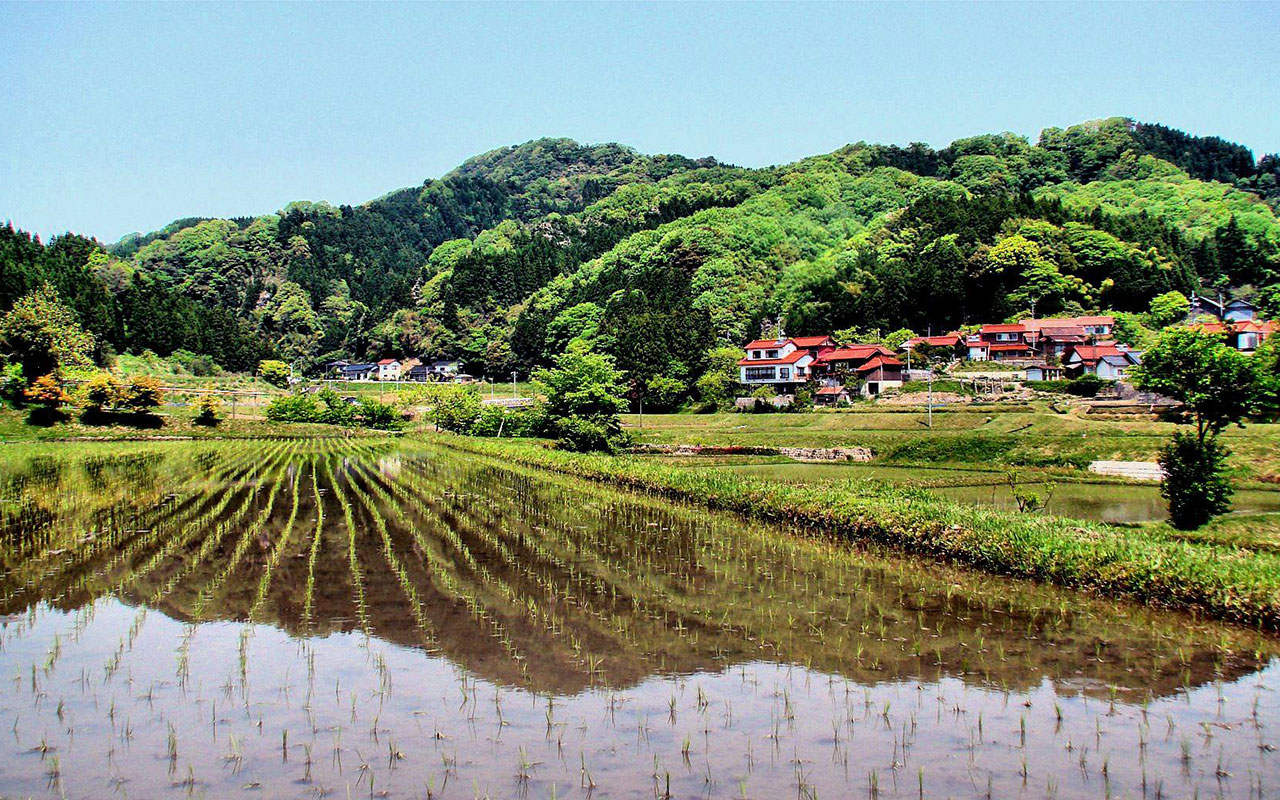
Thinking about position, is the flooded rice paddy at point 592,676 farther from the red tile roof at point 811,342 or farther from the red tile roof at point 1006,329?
the red tile roof at point 1006,329

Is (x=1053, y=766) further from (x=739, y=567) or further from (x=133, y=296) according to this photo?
(x=133, y=296)

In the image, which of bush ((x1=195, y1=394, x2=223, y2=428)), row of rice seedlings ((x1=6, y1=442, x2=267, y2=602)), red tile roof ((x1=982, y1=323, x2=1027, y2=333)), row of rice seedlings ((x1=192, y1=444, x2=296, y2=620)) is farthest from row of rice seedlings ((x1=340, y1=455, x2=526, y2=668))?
red tile roof ((x1=982, y1=323, x2=1027, y2=333))

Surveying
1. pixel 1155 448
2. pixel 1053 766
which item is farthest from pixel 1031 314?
pixel 1053 766

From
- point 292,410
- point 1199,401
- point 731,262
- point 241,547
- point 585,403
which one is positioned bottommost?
point 241,547

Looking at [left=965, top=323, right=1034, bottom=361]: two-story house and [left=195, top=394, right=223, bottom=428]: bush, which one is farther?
[left=965, top=323, right=1034, bottom=361]: two-story house

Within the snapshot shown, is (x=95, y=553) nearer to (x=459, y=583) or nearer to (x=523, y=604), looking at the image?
(x=459, y=583)

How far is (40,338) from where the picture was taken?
6128 cm

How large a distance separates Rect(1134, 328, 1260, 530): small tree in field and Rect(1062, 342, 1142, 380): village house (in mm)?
36516

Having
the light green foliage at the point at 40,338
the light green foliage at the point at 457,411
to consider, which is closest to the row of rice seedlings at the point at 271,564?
the light green foliage at the point at 457,411

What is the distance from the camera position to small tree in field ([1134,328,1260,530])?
22281 millimetres

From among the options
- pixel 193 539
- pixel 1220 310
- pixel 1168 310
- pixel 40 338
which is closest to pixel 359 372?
pixel 40 338

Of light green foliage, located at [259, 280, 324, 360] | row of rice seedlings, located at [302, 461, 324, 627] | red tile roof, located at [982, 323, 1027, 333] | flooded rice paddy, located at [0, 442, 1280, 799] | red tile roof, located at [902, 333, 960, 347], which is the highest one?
light green foliage, located at [259, 280, 324, 360]

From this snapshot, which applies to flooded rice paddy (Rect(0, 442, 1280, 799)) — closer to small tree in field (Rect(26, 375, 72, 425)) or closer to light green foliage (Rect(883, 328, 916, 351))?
small tree in field (Rect(26, 375, 72, 425))

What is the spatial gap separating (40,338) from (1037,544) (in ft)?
211
